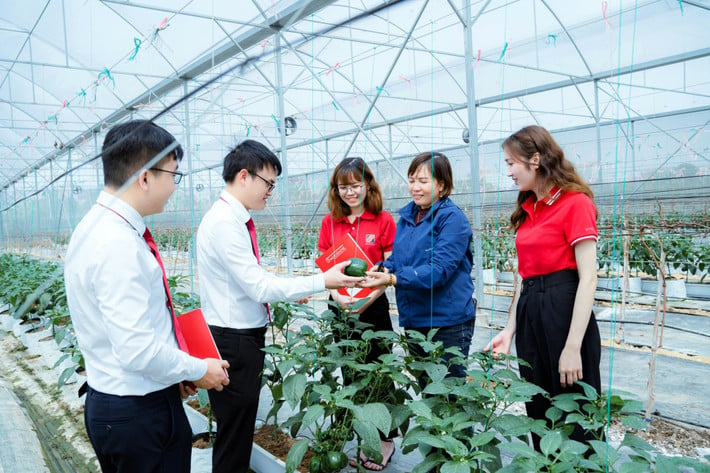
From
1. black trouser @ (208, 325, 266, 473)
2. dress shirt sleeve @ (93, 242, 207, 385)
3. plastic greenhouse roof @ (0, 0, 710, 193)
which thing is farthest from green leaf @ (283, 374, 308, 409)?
plastic greenhouse roof @ (0, 0, 710, 193)

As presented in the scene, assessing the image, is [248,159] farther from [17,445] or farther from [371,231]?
[17,445]

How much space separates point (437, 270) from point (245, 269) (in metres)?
0.64

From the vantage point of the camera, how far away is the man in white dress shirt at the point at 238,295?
1.39m

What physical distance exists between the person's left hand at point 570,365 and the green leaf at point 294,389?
2.40 feet

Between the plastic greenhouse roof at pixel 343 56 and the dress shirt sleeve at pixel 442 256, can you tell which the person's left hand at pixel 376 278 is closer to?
the dress shirt sleeve at pixel 442 256

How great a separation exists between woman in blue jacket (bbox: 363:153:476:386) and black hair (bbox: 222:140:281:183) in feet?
1.70

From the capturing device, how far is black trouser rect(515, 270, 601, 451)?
1299mm

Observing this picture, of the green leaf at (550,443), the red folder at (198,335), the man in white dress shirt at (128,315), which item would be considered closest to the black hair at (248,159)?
the man in white dress shirt at (128,315)

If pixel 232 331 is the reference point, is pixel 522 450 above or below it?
below

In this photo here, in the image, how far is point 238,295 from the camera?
1.42m

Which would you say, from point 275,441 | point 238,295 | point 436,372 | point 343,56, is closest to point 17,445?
point 275,441

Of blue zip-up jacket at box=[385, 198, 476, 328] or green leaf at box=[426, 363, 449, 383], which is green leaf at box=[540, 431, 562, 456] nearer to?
green leaf at box=[426, 363, 449, 383]

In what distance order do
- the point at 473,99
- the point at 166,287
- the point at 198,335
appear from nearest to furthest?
the point at 166,287, the point at 198,335, the point at 473,99

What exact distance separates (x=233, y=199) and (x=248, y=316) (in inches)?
14.5
